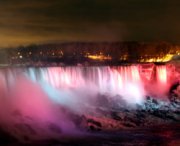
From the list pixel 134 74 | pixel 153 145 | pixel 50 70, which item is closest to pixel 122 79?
pixel 134 74

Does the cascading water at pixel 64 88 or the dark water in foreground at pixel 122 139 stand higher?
the cascading water at pixel 64 88

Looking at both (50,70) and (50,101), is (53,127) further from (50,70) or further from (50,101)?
(50,70)

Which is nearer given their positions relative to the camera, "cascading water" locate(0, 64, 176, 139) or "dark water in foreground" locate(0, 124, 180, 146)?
"dark water in foreground" locate(0, 124, 180, 146)

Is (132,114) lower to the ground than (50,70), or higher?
lower

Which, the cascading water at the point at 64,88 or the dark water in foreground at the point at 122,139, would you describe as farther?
the cascading water at the point at 64,88

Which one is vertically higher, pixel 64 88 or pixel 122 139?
pixel 64 88
